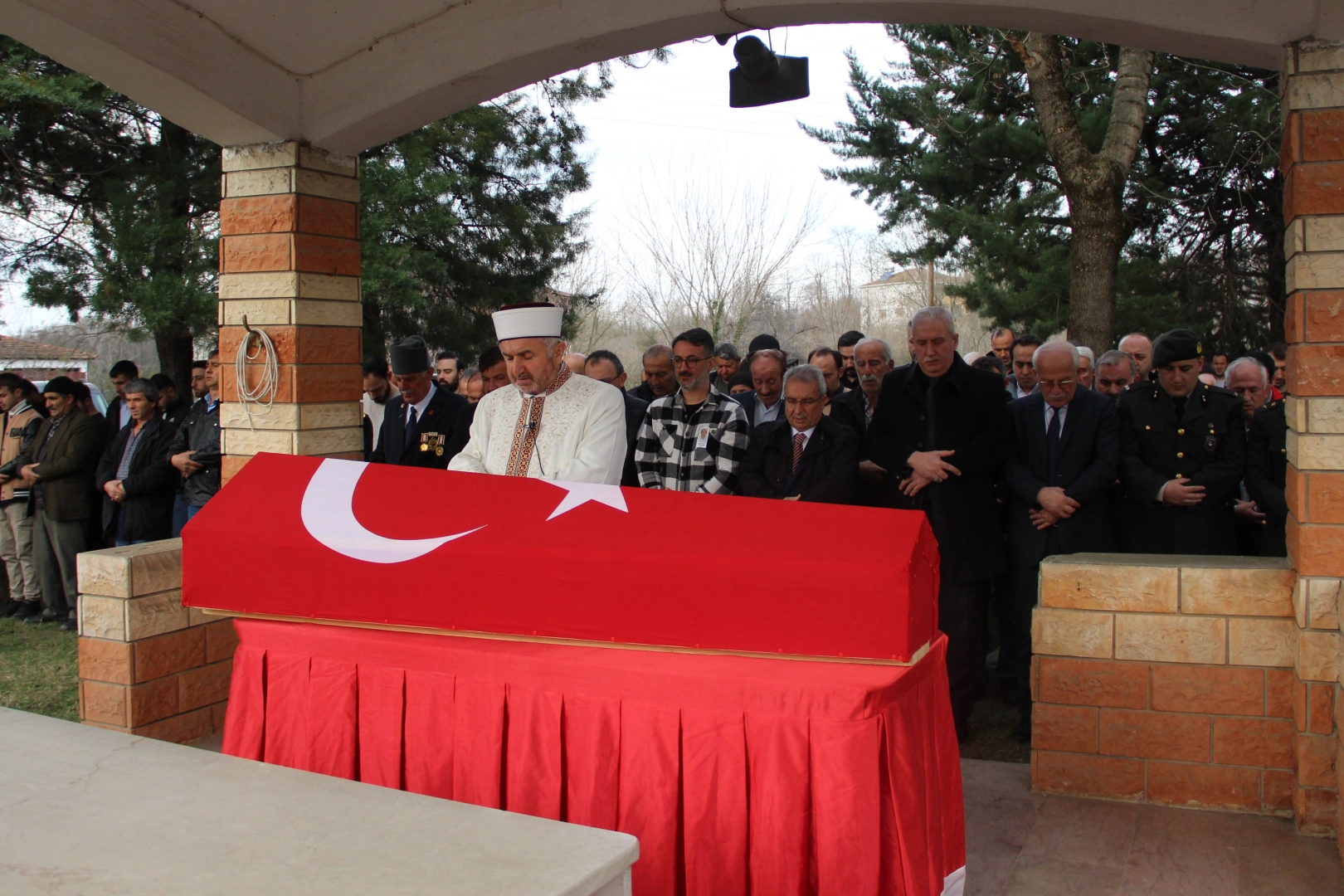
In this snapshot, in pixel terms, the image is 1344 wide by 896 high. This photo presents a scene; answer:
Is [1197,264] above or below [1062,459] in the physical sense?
above

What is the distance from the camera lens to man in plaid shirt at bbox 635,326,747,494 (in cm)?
424

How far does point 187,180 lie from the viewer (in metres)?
9.98

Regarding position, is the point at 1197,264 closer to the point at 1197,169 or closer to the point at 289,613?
the point at 1197,169

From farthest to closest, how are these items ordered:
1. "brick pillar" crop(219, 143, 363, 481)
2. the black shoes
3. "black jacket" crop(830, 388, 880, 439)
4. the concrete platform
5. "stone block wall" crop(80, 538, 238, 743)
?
the black shoes < "black jacket" crop(830, 388, 880, 439) < "brick pillar" crop(219, 143, 363, 481) < "stone block wall" crop(80, 538, 238, 743) < the concrete platform

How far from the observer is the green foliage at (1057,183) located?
1217cm

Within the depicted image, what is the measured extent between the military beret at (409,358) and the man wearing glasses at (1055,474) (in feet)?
10.1

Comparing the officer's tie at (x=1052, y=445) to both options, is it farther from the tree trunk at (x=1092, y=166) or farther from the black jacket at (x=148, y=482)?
the tree trunk at (x=1092, y=166)

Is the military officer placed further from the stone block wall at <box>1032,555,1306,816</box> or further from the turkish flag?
the turkish flag

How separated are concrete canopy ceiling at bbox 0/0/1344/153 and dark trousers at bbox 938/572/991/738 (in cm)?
212

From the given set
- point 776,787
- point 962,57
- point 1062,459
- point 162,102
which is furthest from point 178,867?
point 962,57

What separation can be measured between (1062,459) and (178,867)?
147 inches

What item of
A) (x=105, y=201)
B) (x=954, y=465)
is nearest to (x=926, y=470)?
(x=954, y=465)

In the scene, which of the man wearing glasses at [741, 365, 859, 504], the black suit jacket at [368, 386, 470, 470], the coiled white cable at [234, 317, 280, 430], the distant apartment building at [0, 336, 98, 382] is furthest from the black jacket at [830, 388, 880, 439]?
the distant apartment building at [0, 336, 98, 382]

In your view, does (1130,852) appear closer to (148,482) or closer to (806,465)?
(806,465)
